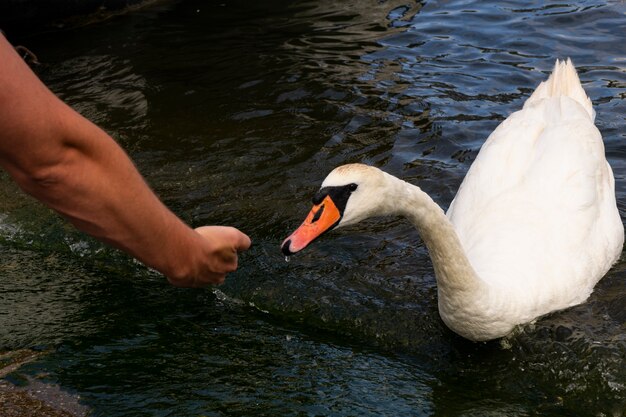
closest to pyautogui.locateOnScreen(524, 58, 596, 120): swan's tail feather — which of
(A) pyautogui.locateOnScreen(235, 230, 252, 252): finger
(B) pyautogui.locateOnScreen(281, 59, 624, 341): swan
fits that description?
(B) pyautogui.locateOnScreen(281, 59, 624, 341): swan

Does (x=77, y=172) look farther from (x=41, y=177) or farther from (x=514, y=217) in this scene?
(x=514, y=217)

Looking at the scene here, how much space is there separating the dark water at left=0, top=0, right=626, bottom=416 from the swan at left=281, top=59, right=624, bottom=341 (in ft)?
0.83

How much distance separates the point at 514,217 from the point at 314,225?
1.98 metres

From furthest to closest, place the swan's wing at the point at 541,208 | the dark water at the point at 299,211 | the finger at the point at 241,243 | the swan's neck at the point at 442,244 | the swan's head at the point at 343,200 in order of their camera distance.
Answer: the swan's wing at the point at 541,208
the dark water at the point at 299,211
the swan's neck at the point at 442,244
the swan's head at the point at 343,200
the finger at the point at 241,243

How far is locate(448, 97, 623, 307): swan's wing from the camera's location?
5379 millimetres

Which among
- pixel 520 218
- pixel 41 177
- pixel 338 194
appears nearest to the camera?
pixel 41 177

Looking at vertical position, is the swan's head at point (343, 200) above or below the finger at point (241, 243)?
below

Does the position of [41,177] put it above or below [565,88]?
above

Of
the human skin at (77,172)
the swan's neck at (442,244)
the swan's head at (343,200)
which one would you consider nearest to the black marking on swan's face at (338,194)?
the swan's head at (343,200)

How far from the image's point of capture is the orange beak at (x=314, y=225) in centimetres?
402

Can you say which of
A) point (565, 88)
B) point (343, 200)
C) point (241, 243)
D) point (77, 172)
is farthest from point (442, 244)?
point (77, 172)

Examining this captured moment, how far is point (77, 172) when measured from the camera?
2027mm

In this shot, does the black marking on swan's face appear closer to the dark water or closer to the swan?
the swan

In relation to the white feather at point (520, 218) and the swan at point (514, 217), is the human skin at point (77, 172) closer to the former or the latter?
the swan at point (514, 217)
